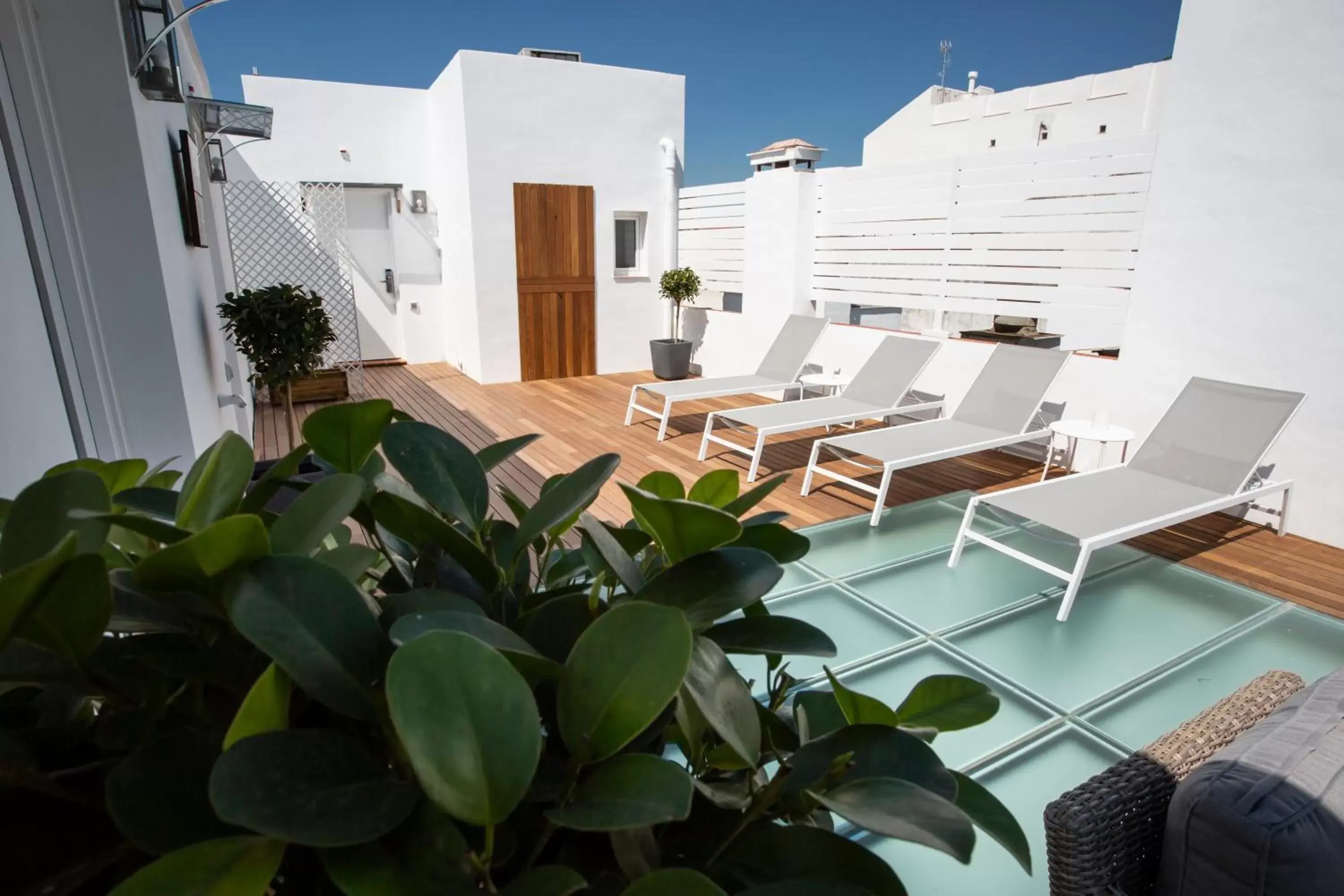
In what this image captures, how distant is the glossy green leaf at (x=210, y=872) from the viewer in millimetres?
266

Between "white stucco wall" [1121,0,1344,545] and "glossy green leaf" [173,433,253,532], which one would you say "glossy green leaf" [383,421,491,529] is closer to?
"glossy green leaf" [173,433,253,532]

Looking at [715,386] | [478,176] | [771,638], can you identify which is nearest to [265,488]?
[771,638]

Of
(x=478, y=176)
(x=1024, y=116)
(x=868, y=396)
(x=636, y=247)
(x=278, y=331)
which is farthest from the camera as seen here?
(x=1024, y=116)

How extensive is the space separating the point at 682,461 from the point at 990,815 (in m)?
4.94

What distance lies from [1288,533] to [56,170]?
5956 mm

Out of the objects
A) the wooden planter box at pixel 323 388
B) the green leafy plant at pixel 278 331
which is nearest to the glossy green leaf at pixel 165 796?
the green leafy plant at pixel 278 331

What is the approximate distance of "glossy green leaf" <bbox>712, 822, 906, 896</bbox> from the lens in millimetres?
404

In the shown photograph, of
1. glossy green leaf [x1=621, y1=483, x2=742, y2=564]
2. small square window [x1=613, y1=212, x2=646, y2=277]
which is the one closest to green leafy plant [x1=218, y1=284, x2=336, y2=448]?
glossy green leaf [x1=621, y1=483, x2=742, y2=564]

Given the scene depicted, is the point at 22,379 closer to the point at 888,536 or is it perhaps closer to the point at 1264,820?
the point at 1264,820

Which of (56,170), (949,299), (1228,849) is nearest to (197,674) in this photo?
(1228,849)

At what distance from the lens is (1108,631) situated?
2.91 m

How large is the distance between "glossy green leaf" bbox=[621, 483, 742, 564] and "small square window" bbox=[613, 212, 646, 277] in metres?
8.71

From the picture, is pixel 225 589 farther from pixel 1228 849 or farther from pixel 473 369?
pixel 473 369

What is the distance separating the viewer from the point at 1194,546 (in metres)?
3.89
